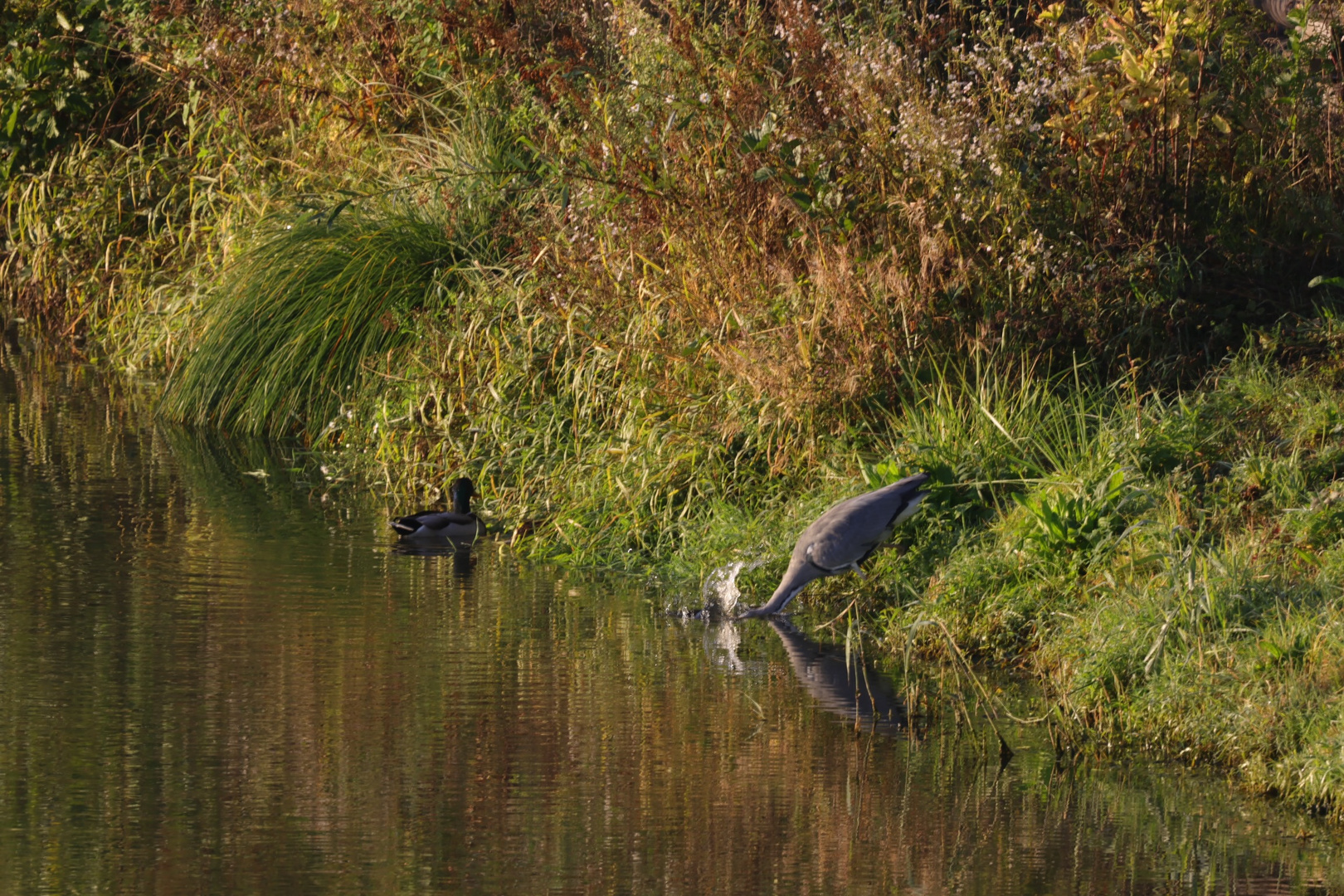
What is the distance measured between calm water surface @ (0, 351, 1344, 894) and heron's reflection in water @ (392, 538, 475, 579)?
1.16 ft

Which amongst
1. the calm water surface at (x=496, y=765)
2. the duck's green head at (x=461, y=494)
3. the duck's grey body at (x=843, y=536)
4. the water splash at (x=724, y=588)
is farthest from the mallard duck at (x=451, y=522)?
the duck's grey body at (x=843, y=536)

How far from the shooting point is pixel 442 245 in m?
12.3

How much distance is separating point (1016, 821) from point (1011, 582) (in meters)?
2.26

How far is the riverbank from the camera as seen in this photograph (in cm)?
738

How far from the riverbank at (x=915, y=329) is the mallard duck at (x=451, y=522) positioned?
0.83ft

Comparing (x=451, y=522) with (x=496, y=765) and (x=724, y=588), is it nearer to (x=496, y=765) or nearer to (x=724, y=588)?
(x=724, y=588)

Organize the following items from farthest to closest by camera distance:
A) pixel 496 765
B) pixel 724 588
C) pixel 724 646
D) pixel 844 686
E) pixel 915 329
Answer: pixel 915 329 → pixel 724 588 → pixel 724 646 → pixel 844 686 → pixel 496 765

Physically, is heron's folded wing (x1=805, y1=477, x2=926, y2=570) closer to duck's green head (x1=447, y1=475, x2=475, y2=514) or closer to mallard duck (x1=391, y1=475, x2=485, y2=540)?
mallard duck (x1=391, y1=475, x2=485, y2=540)

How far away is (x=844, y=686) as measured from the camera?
7.21 meters

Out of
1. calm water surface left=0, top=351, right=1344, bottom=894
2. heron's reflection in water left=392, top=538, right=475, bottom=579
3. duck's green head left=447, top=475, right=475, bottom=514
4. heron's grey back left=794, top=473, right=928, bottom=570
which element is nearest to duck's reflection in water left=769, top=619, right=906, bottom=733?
calm water surface left=0, top=351, right=1344, bottom=894

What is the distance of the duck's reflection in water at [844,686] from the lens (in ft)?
22.2

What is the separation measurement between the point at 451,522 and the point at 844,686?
3282 millimetres

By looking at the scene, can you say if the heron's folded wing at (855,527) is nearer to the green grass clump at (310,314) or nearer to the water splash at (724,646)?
the water splash at (724,646)

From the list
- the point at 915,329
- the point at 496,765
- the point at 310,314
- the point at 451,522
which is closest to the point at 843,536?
the point at 915,329
